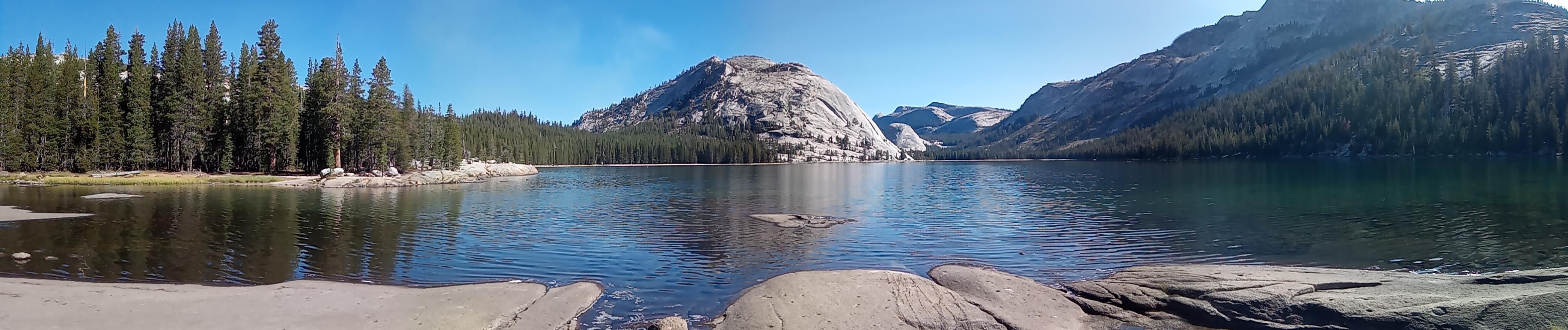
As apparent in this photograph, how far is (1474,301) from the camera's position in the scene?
43.5 ft

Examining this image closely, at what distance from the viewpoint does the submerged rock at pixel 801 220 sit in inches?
1494

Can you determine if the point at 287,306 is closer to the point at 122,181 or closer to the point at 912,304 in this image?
the point at 912,304

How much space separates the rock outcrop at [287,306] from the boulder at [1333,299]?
14.3 metres

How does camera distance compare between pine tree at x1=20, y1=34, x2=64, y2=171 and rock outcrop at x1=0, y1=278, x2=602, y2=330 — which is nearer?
rock outcrop at x1=0, y1=278, x2=602, y2=330

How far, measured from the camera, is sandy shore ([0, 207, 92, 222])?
35741 millimetres

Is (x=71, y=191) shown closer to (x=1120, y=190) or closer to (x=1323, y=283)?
(x=1323, y=283)

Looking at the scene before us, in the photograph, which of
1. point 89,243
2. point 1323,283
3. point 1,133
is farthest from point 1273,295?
point 1,133

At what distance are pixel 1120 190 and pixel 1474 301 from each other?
6111 cm

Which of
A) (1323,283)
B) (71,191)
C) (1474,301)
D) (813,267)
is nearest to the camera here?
(1474,301)

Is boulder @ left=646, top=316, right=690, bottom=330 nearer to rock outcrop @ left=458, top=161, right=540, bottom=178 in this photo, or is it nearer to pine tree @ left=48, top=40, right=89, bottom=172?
pine tree @ left=48, top=40, right=89, bottom=172

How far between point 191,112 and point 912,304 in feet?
335

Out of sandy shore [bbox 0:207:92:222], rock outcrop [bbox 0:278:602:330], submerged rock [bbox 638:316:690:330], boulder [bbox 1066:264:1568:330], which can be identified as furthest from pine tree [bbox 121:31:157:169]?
boulder [bbox 1066:264:1568:330]

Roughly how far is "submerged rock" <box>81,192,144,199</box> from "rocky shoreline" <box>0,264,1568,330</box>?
145 feet

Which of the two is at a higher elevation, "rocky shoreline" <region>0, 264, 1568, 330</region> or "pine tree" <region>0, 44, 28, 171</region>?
"pine tree" <region>0, 44, 28, 171</region>
